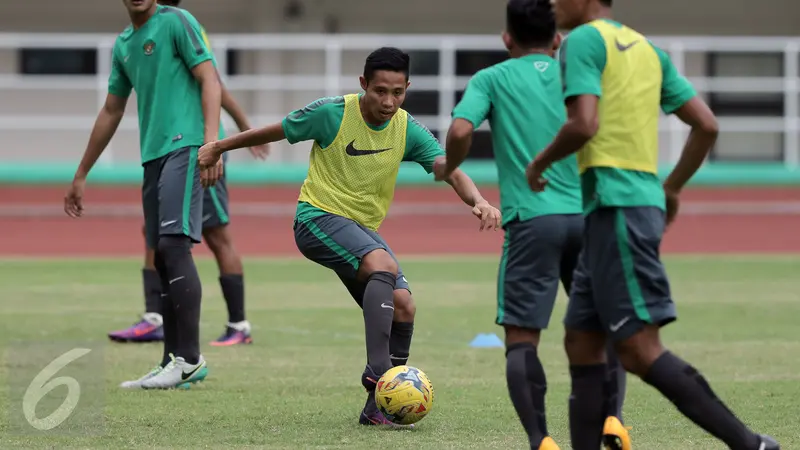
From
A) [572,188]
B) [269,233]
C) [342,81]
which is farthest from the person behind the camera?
[342,81]

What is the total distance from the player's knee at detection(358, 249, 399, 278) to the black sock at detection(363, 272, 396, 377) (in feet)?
0.19

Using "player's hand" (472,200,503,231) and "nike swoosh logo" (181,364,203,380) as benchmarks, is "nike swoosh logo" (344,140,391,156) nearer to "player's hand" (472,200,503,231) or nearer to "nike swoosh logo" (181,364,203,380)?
"player's hand" (472,200,503,231)

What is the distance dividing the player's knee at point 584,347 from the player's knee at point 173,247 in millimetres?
3206

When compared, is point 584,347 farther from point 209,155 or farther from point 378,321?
point 209,155

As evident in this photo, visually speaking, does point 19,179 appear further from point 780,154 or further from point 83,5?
Answer: point 780,154

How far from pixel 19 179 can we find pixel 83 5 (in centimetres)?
541

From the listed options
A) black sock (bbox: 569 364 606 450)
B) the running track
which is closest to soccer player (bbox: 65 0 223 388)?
black sock (bbox: 569 364 606 450)

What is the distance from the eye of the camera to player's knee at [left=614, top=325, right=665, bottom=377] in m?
5.38

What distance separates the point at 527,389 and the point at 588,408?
318 millimetres

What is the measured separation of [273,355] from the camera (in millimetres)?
9914

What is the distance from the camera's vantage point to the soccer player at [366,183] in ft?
23.2

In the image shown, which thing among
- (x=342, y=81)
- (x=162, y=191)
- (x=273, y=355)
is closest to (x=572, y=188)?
(x=162, y=191)

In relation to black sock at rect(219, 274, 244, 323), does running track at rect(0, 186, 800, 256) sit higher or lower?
lower

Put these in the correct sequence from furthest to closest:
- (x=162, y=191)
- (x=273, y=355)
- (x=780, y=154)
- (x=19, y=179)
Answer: (x=780, y=154) → (x=19, y=179) → (x=273, y=355) → (x=162, y=191)
